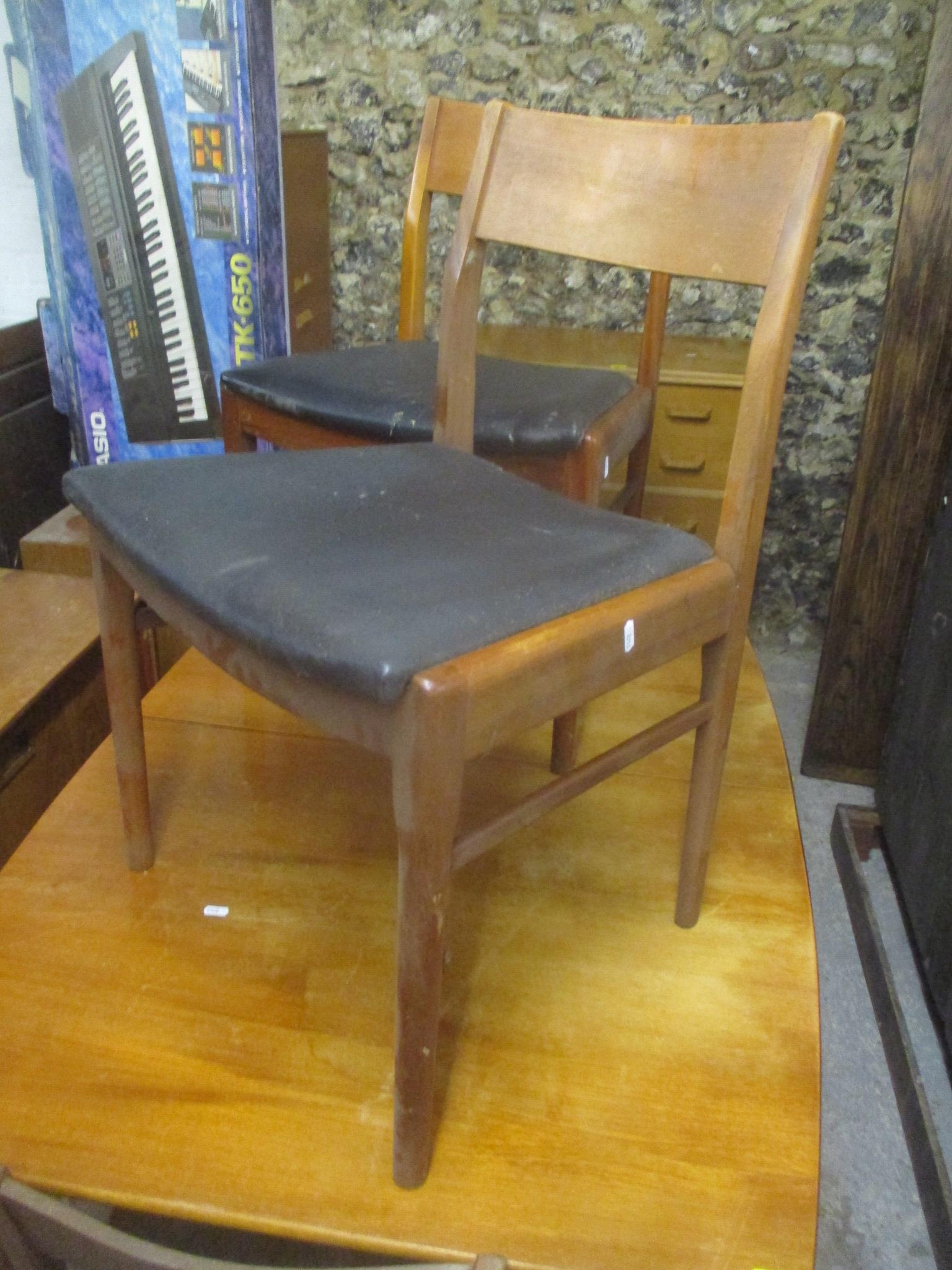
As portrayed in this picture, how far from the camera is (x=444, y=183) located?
144 centimetres

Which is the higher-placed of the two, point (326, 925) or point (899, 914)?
point (326, 925)

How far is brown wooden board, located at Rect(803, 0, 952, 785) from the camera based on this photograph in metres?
1.44

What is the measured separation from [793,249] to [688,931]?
645mm

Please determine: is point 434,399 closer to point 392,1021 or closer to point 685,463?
point 392,1021

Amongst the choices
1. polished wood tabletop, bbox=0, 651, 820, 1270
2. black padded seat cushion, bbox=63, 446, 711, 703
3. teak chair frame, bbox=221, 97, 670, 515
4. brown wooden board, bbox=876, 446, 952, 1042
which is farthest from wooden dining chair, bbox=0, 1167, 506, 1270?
brown wooden board, bbox=876, 446, 952, 1042

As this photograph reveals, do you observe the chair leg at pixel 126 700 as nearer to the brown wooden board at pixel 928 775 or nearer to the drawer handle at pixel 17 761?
the drawer handle at pixel 17 761

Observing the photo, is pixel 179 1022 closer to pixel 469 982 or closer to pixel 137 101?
pixel 469 982

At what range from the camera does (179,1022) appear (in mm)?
838

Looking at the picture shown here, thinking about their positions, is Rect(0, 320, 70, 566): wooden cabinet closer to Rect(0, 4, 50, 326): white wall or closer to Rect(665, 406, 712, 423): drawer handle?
Rect(0, 4, 50, 326): white wall

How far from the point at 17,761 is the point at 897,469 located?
144 cm

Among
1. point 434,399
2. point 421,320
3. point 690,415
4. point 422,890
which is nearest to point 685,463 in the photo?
point 690,415

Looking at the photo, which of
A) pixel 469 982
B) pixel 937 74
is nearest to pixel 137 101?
pixel 937 74

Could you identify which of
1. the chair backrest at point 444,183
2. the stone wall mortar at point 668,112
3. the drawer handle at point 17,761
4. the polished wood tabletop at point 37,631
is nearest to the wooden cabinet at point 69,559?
the polished wood tabletop at point 37,631

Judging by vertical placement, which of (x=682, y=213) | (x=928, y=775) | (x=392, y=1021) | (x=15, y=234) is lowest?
(x=928, y=775)
